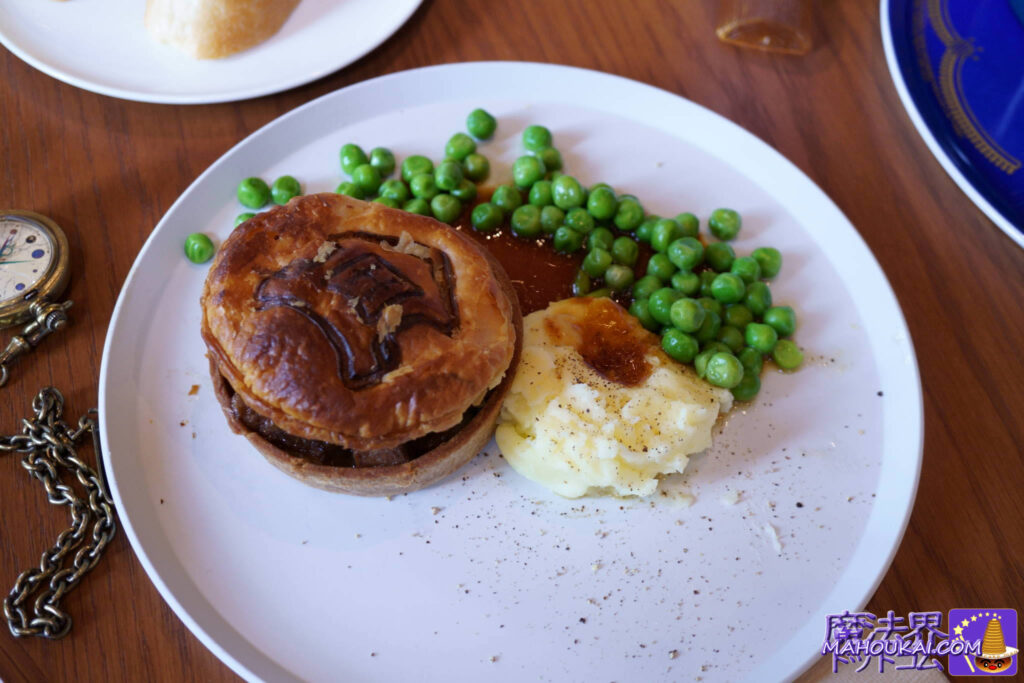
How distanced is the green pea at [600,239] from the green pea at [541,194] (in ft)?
0.92

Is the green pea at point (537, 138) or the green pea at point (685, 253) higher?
the green pea at point (537, 138)


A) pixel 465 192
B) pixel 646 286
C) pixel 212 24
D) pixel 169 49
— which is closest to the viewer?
pixel 646 286

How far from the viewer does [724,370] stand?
3.13 m

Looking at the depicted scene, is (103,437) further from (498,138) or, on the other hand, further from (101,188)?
(498,138)

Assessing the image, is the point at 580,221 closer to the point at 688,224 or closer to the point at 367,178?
the point at 688,224

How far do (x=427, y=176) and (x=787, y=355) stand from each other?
1973 millimetres

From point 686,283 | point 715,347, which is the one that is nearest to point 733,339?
point 715,347

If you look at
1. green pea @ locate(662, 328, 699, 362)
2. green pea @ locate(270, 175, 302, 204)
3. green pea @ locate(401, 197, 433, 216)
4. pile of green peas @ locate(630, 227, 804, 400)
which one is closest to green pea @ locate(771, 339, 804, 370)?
pile of green peas @ locate(630, 227, 804, 400)

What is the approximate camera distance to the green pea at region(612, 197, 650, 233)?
3.54m

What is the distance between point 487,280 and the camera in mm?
2822

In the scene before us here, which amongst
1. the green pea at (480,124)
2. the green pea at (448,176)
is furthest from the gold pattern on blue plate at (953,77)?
the green pea at (448,176)

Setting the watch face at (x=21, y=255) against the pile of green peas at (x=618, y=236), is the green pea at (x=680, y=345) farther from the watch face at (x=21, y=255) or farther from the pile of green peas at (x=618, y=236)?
the watch face at (x=21, y=255)

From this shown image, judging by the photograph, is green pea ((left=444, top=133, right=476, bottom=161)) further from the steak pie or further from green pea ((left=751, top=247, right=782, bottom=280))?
green pea ((left=751, top=247, right=782, bottom=280))

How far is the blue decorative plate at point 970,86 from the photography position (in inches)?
148
